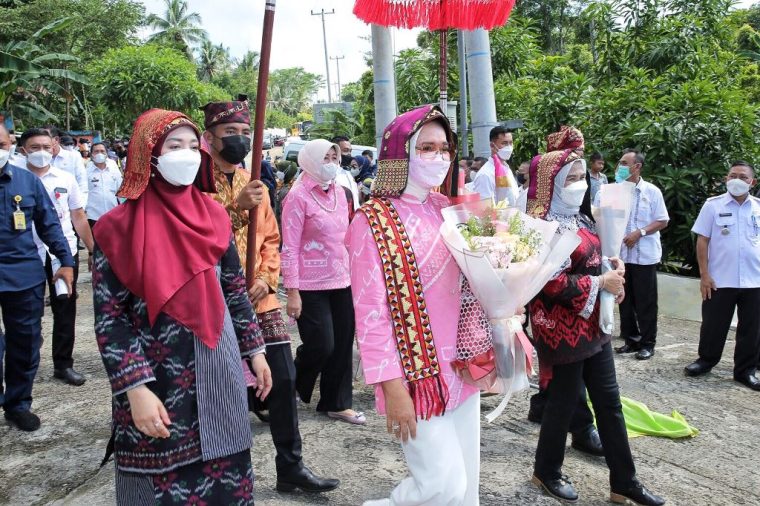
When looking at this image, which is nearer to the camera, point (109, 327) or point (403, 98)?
point (109, 327)

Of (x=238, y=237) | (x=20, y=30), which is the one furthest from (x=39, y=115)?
(x=238, y=237)

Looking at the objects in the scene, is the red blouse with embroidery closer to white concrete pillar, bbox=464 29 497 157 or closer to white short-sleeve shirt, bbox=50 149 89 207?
white concrete pillar, bbox=464 29 497 157

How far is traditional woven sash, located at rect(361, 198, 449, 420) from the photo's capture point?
275 centimetres

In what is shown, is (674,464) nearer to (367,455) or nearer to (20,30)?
(367,455)

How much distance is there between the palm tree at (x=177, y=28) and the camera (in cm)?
5934

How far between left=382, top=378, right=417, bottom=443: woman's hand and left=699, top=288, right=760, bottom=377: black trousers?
15.1 feet

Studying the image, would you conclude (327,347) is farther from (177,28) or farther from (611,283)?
(177,28)

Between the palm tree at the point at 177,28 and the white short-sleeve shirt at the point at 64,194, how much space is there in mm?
56873

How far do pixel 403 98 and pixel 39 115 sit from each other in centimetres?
1609

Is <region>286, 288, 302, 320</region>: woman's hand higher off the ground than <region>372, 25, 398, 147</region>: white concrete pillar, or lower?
lower

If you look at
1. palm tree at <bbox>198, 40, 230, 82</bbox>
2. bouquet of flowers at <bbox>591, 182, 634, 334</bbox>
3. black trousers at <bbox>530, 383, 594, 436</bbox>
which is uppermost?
palm tree at <bbox>198, 40, 230, 82</bbox>

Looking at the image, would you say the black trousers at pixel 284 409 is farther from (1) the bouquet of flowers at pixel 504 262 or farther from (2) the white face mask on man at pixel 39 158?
(2) the white face mask on man at pixel 39 158

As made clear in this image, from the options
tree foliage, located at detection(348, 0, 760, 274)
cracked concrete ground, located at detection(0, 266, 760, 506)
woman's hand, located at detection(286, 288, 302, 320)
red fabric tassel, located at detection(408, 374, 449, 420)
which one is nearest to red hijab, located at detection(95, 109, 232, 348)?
red fabric tassel, located at detection(408, 374, 449, 420)

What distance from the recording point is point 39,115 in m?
25.9
